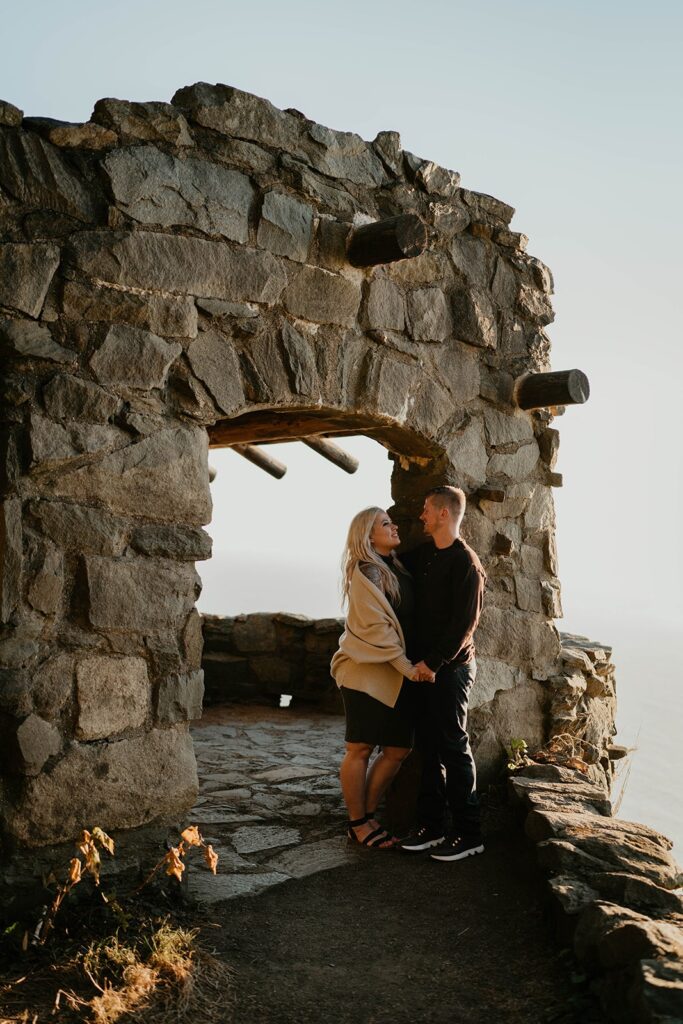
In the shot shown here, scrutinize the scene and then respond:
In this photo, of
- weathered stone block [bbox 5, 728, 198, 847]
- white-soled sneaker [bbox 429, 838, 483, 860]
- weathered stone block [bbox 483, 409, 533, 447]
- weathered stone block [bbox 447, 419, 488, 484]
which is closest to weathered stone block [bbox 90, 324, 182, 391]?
weathered stone block [bbox 5, 728, 198, 847]

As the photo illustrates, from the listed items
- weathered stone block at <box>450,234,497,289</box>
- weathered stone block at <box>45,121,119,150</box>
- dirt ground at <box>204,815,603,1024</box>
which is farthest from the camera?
weathered stone block at <box>450,234,497,289</box>

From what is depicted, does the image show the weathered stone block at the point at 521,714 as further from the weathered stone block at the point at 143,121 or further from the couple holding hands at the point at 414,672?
the weathered stone block at the point at 143,121

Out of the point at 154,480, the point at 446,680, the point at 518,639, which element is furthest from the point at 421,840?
the point at 154,480

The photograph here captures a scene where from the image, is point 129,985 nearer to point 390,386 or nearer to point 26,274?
point 26,274

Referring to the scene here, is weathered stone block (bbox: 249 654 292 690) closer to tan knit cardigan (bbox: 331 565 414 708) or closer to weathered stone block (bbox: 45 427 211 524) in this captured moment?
tan knit cardigan (bbox: 331 565 414 708)

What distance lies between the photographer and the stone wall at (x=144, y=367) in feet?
10.2

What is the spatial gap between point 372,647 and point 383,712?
0.31 metres

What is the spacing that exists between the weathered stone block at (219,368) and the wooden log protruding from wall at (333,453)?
3156 mm

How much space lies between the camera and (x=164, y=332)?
3.42 metres

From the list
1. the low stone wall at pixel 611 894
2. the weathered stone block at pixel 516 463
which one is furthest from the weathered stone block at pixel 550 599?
the low stone wall at pixel 611 894

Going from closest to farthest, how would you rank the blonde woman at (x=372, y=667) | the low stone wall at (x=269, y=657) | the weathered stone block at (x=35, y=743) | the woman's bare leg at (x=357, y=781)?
the weathered stone block at (x=35, y=743) < the blonde woman at (x=372, y=667) < the woman's bare leg at (x=357, y=781) < the low stone wall at (x=269, y=657)

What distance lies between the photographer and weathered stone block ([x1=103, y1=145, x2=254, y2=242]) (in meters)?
3.34

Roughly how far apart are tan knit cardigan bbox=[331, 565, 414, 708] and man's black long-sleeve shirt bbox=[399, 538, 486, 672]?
15cm

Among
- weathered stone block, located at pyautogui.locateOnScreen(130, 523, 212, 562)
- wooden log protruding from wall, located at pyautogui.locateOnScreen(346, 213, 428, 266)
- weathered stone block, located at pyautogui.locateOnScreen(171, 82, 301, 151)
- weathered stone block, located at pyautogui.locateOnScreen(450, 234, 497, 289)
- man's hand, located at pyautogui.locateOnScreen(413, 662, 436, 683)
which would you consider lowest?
man's hand, located at pyautogui.locateOnScreen(413, 662, 436, 683)
